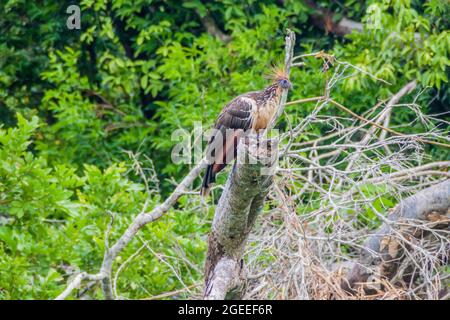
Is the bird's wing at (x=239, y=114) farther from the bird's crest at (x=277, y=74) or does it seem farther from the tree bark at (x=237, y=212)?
the tree bark at (x=237, y=212)

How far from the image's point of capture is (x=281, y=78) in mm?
6090

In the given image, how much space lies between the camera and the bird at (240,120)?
602 cm

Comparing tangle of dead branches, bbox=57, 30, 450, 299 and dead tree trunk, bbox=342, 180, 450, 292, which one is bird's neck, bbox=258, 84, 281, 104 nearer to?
tangle of dead branches, bbox=57, 30, 450, 299

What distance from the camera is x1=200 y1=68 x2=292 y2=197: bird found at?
6020 mm

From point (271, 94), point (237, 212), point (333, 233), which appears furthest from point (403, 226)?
point (237, 212)

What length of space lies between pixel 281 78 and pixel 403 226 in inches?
49.4

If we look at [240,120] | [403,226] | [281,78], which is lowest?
[403,226]

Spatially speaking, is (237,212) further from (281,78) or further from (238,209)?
(281,78)

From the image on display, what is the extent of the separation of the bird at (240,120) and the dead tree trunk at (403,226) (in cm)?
A: 104

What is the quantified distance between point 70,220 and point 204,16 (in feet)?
10.1

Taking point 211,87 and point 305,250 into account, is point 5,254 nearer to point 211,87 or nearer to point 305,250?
point 305,250

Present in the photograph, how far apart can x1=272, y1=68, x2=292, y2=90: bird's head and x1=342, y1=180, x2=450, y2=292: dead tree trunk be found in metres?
1.05

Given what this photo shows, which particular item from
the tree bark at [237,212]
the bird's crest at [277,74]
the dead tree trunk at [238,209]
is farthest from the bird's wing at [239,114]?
the tree bark at [237,212]
